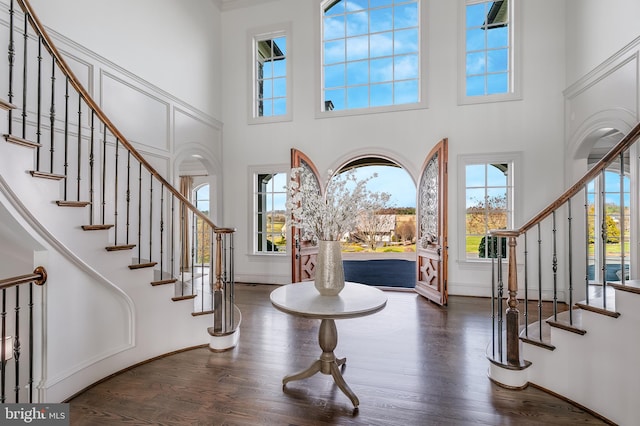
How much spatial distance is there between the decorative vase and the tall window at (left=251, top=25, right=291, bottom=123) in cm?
429

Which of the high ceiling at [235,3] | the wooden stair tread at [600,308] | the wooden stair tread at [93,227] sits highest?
the high ceiling at [235,3]

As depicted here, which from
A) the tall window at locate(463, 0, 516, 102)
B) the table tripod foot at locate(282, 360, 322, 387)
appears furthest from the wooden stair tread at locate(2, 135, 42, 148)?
the tall window at locate(463, 0, 516, 102)

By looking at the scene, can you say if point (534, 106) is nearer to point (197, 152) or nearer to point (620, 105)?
point (620, 105)

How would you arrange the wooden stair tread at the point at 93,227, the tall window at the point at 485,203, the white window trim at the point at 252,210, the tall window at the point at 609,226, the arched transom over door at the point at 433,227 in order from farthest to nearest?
the white window trim at the point at 252,210
the tall window at the point at 609,226
the tall window at the point at 485,203
the arched transom over door at the point at 433,227
the wooden stair tread at the point at 93,227

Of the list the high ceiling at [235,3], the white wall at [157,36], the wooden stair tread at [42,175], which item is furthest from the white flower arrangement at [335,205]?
the high ceiling at [235,3]

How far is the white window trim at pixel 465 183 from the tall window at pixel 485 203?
0.13 ft

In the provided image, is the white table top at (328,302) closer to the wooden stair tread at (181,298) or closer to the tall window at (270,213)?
the wooden stair tread at (181,298)

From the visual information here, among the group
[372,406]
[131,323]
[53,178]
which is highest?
[53,178]

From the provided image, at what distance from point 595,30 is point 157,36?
5991mm

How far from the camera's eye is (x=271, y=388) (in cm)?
239

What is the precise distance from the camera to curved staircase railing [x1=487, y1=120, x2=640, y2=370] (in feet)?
7.03

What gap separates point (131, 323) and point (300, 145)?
4.05m

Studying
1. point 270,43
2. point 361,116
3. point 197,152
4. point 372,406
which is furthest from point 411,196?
point 372,406

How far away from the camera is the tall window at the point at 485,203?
5.04 metres
